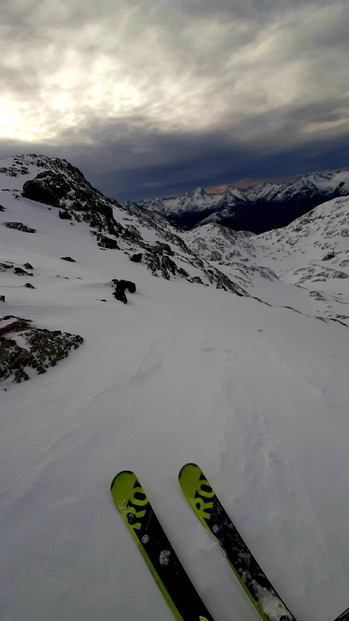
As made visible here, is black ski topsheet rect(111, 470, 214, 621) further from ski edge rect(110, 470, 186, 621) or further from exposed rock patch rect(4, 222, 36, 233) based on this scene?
exposed rock patch rect(4, 222, 36, 233)

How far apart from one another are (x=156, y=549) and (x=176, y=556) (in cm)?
28

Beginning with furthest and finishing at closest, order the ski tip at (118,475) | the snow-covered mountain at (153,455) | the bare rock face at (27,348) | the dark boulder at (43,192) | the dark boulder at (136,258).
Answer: the dark boulder at (43,192) → the dark boulder at (136,258) → the bare rock face at (27,348) → the ski tip at (118,475) → the snow-covered mountain at (153,455)

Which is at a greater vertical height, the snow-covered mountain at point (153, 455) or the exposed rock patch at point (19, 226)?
the exposed rock patch at point (19, 226)

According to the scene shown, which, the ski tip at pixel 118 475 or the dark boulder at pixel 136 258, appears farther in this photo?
the dark boulder at pixel 136 258

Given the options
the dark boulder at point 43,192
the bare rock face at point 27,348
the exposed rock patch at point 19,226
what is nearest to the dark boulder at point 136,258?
the exposed rock patch at point 19,226

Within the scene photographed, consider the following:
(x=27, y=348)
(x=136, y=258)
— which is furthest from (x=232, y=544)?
(x=136, y=258)

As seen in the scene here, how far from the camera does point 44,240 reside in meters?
30.8

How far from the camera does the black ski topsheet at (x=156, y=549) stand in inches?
116

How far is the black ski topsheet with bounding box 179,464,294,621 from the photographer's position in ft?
9.84

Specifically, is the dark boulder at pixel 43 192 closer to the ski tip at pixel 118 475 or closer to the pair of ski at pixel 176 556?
the ski tip at pixel 118 475

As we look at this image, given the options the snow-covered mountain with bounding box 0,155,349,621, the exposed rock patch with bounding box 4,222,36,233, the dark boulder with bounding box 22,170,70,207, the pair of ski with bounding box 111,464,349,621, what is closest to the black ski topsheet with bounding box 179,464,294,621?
the pair of ski with bounding box 111,464,349,621

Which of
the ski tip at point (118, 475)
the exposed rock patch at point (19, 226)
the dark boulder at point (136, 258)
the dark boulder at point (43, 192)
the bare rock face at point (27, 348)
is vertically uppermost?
the dark boulder at point (43, 192)

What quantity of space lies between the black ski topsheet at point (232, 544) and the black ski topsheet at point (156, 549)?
0.56 m

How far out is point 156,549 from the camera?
3.34 meters
